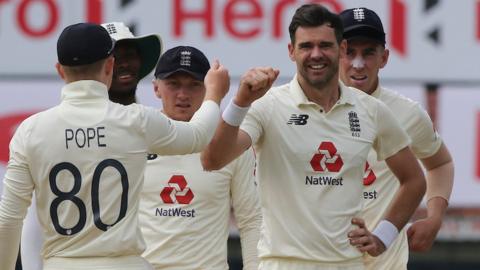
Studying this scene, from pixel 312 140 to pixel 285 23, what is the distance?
4.21 metres

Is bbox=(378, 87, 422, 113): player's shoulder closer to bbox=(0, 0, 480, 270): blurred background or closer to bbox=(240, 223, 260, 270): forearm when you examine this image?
bbox=(240, 223, 260, 270): forearm

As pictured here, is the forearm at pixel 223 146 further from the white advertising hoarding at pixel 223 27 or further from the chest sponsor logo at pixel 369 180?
the white advertising hoarding at pixel 223 27

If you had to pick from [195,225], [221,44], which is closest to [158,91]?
[195,225]

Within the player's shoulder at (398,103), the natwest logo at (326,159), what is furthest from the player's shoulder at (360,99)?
the player's shoulder at (398,103)

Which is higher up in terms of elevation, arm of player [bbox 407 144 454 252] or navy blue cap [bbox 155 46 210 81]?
navy blue cap [bbox 155 46 210 81]

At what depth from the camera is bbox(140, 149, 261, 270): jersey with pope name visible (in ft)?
22.1

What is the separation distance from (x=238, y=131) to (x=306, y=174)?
0.37 metres

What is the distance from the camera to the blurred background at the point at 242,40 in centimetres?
1003

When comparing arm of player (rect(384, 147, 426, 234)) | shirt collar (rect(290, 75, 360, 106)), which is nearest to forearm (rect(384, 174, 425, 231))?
arm of player (rect(384, 147, 426, 234))

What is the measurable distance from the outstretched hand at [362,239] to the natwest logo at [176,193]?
1.00m

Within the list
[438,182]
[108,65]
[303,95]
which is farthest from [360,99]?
[108,65]

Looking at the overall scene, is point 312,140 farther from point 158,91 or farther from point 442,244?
point 442,244

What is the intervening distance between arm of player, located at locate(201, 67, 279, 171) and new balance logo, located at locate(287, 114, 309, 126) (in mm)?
230

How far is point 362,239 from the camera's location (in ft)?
19.8
